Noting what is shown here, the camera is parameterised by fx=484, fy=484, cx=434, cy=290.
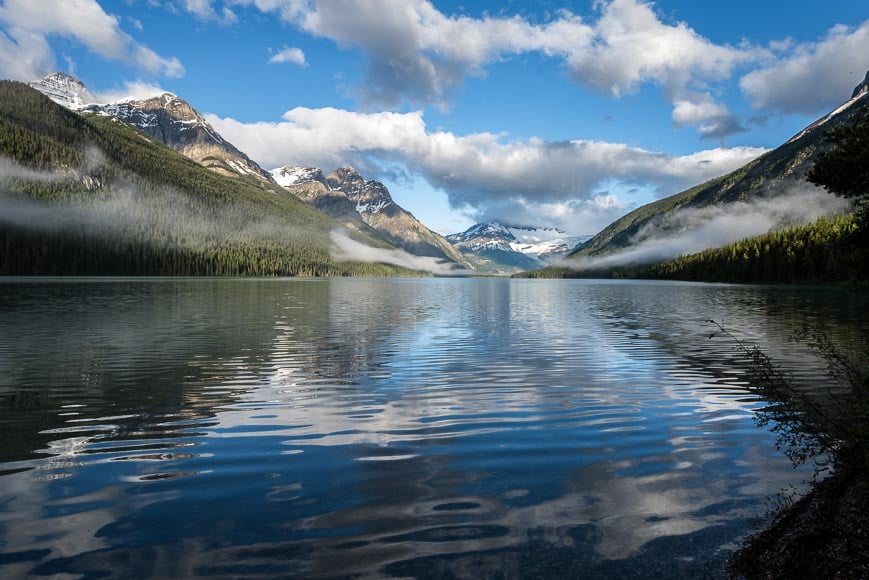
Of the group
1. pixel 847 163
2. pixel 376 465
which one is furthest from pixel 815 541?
pixel 847 163

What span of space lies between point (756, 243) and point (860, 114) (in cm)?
21250

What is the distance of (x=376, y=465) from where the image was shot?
1296 centimetres

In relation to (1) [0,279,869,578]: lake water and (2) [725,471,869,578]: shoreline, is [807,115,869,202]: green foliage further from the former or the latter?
(2) [725,471,869,578]: shoreline

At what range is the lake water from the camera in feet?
27.7

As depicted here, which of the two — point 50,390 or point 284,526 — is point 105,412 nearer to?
point 50,390

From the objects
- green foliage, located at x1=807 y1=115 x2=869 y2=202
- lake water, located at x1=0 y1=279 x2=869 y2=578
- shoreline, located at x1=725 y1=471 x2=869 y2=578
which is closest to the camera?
shoreline, located at x1=725 y1=471 x2=869 y2=578

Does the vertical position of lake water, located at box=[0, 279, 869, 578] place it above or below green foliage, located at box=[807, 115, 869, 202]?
below

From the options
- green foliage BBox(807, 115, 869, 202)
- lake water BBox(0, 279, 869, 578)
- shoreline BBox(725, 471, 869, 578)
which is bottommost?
lake water BBox(0, 279, 869, 578)

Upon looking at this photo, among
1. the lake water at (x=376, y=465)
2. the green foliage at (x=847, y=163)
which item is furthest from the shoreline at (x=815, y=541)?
the green foliage at (x=847, y=163)

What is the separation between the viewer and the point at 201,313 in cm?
5878

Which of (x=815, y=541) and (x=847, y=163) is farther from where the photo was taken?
(x=847, y=163)

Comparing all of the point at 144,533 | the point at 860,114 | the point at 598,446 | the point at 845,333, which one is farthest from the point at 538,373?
the point at 845,333

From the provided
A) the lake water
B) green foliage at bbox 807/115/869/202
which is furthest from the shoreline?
green foliage at bbox 807/115/869/202

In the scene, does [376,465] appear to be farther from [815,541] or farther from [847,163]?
[847,163]
